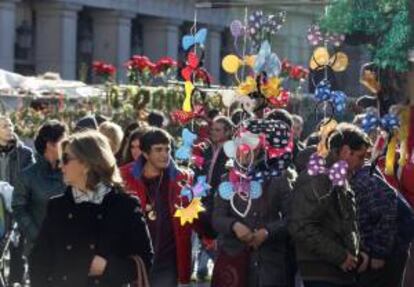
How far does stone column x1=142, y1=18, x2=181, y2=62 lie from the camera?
5397cm

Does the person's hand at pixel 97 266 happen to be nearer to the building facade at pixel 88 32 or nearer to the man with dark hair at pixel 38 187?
the man with dark hair at pixel 38 187

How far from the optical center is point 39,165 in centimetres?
955

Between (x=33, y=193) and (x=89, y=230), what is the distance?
10.2ft

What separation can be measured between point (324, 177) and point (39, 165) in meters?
2.97

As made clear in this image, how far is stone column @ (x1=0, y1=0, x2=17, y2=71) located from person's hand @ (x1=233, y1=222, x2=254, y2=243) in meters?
34.2

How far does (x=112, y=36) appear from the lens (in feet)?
165

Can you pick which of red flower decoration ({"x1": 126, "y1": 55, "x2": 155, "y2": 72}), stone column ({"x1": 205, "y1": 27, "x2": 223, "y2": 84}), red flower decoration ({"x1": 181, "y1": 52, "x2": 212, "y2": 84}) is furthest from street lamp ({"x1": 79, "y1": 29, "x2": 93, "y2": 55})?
red flower decoration ({"x1": 181, "y1": 52, "x2": 212, "y2": 84})

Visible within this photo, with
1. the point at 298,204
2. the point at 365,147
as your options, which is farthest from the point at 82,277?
the point at 365,147

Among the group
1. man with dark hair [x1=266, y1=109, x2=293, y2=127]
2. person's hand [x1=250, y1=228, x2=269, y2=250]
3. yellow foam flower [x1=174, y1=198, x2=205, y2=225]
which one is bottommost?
person's hand [x1=250, y1=228, x2=269, y2=250]

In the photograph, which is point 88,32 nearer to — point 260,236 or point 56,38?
point 56,38

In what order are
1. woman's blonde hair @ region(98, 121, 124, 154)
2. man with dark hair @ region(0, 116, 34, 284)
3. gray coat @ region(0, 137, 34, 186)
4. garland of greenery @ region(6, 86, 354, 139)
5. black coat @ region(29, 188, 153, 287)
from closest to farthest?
black coat @ region(29, 188, 153, 287), woman's blonde hair @ region(98, 121, 124, 154), man with dark hair @ region(0, 116, 34, 284), gray coat @ region(0, 137, 34, 186), garland of greenery @ region(6, 86, 354, 139)

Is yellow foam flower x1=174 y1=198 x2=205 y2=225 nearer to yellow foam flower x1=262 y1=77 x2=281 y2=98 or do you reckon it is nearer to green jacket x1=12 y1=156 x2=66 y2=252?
yellow foam flower x1=262 y1=77 x2=281 y2=98

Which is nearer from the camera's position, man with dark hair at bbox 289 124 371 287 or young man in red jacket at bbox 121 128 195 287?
man with dark hair at bbox 289 124 371 287

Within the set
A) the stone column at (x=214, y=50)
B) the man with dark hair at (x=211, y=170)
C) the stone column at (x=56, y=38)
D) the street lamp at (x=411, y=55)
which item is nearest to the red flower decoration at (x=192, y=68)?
the man with dark hair at (x=211, y=170)
